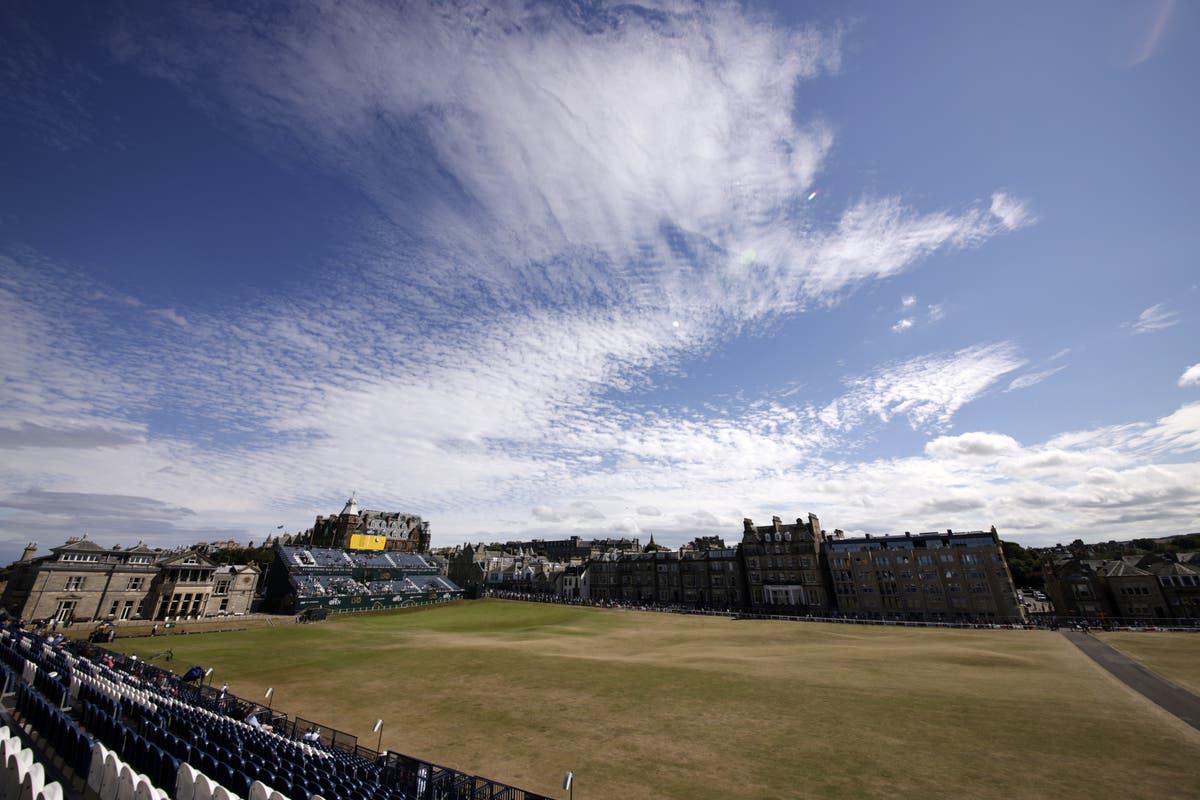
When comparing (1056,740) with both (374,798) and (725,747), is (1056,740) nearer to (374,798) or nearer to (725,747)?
(725,747)

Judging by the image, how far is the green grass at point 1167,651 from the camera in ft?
117

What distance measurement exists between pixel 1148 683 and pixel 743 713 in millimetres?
31196

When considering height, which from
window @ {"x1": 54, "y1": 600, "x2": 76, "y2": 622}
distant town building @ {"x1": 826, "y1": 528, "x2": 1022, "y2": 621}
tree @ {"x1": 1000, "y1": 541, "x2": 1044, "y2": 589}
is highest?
tree @ {"x1": 1000, "y1": 541, "x2": 1044, "y2": 589}

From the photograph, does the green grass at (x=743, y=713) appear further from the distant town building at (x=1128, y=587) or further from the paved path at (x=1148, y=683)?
the distant town building at (x=1128, y=587)

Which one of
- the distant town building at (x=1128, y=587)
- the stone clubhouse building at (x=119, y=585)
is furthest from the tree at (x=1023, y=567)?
the stone clubhouse building at (x=119, y=585)

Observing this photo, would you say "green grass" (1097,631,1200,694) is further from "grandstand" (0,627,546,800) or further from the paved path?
"grandstand" (0,627,546,800)

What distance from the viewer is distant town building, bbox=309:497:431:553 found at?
5123 inches

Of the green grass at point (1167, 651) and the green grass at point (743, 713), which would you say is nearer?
the green grass at point (743, 713)

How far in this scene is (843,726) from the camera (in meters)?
25.2

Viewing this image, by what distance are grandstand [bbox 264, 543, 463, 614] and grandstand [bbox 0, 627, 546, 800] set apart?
64767 millimetres

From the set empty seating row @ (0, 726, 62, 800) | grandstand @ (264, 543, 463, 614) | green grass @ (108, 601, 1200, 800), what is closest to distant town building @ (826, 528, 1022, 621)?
green grass @ (108, 601, 1200, 800)

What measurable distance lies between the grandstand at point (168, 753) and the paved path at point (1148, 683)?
3793cm

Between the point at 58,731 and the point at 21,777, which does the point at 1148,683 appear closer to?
the point at 21,777

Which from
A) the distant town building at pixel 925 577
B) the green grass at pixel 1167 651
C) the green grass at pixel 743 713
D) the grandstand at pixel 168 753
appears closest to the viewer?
the grandstand at pixel 168 753
